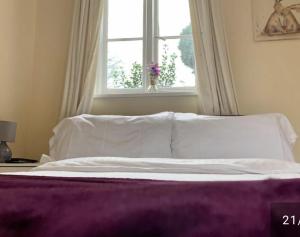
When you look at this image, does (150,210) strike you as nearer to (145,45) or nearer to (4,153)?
(4,153)

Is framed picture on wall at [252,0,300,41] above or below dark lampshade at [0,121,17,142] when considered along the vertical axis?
above

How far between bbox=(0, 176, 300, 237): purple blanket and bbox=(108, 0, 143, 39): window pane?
8.28 ft

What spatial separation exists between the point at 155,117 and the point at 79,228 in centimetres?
189

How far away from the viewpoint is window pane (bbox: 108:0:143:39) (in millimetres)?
3264

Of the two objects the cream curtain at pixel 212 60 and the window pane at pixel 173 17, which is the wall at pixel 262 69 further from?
the window pane at pixel 173 17

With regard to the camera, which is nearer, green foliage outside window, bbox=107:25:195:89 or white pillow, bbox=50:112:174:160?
white pillow, bbox=50:112:174:160

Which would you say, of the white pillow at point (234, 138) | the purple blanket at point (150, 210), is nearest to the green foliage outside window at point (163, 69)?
the white pillow at point (234, 138)

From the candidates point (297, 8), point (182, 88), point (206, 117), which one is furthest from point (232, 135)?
point (297, 8)

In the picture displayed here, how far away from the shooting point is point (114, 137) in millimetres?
2562

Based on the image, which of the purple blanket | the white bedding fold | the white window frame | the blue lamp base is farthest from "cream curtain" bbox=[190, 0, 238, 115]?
the purple blanket

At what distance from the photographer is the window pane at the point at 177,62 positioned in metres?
3.11

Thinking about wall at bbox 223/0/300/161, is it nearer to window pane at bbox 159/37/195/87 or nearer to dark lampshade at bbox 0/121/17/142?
window pane at bbox 159/37/195/87

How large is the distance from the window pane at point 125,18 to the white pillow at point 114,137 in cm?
97

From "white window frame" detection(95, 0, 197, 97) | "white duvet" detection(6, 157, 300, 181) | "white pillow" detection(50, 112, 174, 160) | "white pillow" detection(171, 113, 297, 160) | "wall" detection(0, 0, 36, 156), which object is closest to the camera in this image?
"white duvet" detection(6, 157, 300, 181)
